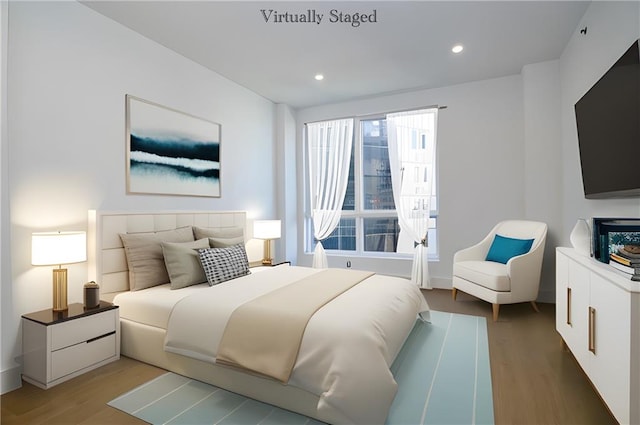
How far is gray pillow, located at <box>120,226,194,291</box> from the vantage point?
2707 millimetres

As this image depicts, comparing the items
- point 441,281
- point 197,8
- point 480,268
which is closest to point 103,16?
point 197,8

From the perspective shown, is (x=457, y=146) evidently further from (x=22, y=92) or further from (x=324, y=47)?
(x=22, y=92)

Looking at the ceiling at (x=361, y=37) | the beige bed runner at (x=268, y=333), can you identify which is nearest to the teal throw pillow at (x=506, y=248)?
the ceiling at (x=361, y=37)

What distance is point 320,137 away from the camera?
5.23 meters

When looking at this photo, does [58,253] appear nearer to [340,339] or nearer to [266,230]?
[340,339]

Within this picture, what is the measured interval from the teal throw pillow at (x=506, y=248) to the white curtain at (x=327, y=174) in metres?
2.18

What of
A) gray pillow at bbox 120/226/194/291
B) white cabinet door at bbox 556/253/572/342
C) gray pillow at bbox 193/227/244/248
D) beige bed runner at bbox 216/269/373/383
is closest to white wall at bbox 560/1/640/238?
white cabinet door at bbox 556/253/572/342

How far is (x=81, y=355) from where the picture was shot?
7.33 feet

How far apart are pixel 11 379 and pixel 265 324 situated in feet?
5.84

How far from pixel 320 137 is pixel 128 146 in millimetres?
2942

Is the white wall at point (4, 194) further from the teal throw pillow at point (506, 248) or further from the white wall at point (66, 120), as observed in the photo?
the teal throw pillow at point (506, 248)

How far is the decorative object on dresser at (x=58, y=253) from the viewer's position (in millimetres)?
2113

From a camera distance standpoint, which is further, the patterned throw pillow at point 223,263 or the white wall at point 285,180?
the white wall at point 285,180

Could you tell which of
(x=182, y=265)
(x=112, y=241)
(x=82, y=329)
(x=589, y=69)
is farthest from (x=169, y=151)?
(x=589, y=69)
